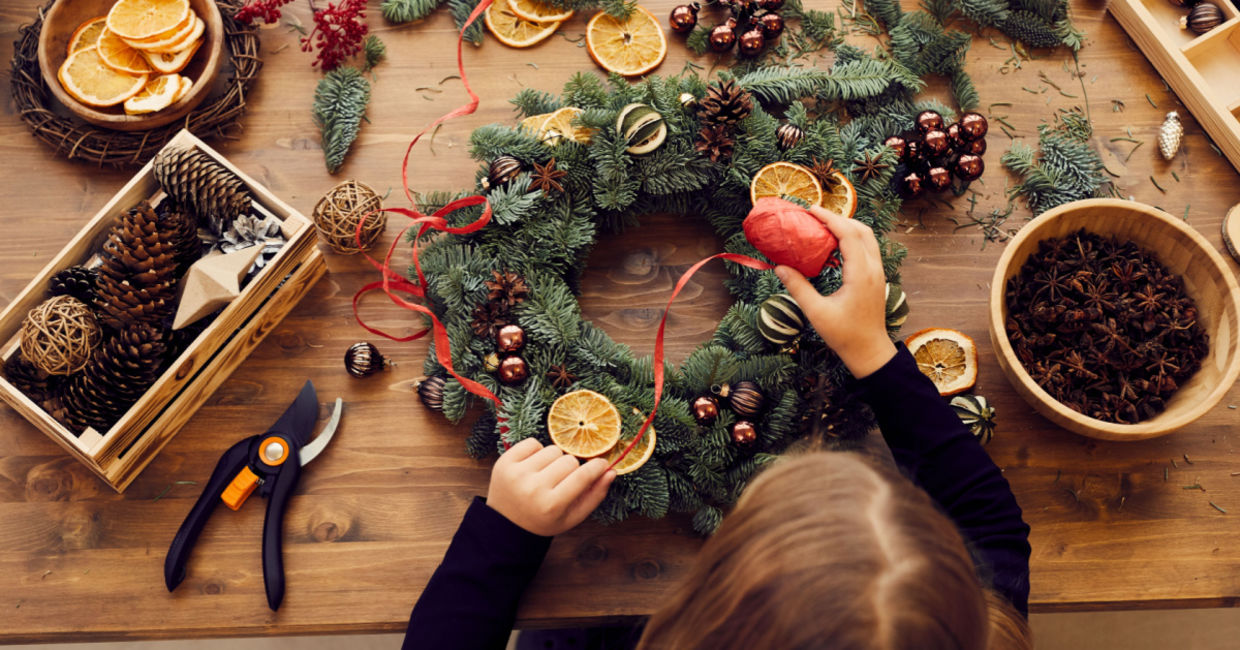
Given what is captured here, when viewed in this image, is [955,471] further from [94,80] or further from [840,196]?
[94,80]

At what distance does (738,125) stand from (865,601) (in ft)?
2.36

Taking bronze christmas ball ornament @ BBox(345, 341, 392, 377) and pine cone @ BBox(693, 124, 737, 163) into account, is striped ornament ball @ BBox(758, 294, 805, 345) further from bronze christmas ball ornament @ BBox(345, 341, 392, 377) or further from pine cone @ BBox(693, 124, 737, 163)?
bronze christmas ball ornament @ BBox(345, 341, 392, 377)

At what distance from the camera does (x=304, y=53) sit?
1390 millimetres

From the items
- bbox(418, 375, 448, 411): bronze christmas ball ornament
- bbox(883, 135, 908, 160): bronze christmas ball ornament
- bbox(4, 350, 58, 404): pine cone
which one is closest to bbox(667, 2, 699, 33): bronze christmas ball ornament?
bbox(883, 135, 908, 160): bronze christmas ball ornament

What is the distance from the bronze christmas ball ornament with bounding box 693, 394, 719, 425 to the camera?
44.4 inches

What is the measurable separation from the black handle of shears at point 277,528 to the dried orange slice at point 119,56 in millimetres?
702

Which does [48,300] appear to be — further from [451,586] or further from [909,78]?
[909,78]

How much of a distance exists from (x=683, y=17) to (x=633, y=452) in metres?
0.79

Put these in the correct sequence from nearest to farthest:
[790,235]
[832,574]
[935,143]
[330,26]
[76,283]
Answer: [832,574], [790,235], [76,283], [935,143], [330,26]

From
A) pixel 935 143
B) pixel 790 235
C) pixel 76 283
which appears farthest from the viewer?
pixel 935 143

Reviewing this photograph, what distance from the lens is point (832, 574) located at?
828mm

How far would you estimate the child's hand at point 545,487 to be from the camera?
1053 mm

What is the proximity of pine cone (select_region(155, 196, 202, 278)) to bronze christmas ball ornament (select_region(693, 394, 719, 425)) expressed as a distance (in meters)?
0.82

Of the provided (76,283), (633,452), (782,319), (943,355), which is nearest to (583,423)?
(633,452)
